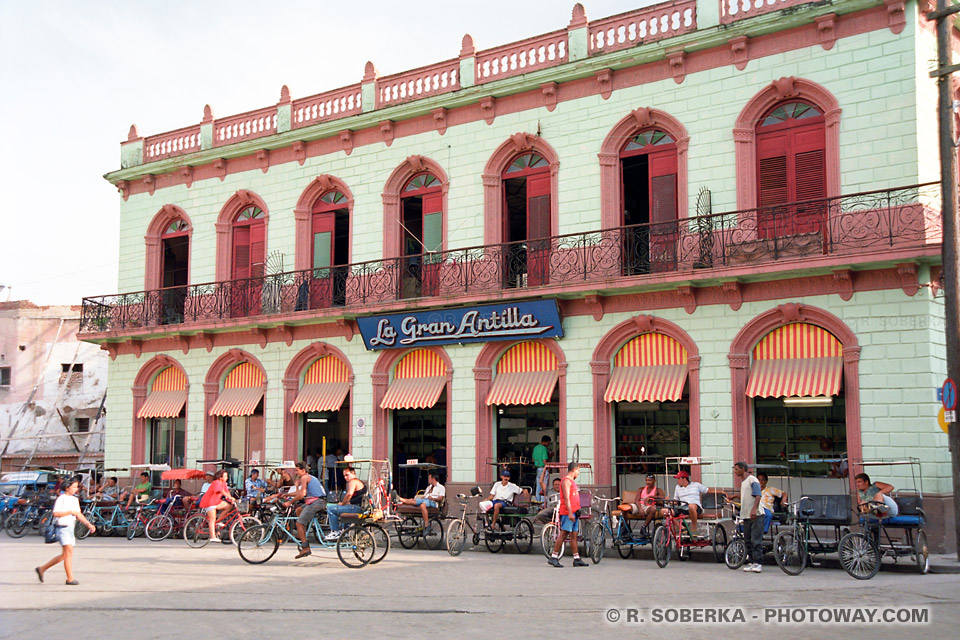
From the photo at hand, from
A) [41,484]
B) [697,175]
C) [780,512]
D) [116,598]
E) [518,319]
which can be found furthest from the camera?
[41,484]

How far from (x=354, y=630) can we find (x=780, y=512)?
29.8 feet

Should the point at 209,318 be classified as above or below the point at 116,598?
above

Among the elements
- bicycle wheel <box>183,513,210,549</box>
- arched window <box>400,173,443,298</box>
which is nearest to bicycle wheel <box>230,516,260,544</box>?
bicycle wheel <box>183,513,210,549</box>

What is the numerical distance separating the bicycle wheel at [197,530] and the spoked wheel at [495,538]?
5.83 meters

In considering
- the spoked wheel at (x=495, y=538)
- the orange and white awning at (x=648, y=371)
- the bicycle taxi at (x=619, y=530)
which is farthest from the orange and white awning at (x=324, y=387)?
the bicycle taxi at (x=619, y=530)

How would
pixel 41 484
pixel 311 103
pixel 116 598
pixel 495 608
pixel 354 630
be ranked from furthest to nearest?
Answer: pixel 41 484
pixel 311 103
pixel 116 598
pixel 495 608
pixel 354 630

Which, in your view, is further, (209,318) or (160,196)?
(160,196)

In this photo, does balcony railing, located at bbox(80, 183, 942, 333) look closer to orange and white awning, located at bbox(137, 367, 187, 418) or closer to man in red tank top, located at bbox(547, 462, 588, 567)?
orange and white awning, located at bbox(137, 367, 187, 418)

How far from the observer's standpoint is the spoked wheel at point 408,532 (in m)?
19.2

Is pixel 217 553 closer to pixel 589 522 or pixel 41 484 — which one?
pixel 589 522

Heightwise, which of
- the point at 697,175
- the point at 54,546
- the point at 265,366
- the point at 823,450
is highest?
the point at 697,175

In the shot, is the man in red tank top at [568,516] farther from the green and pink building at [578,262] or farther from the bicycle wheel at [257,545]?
the bicycle wheel at [257,545]

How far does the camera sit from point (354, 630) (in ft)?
33.2

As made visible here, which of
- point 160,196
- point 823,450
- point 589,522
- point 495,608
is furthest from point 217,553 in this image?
point 160,196
